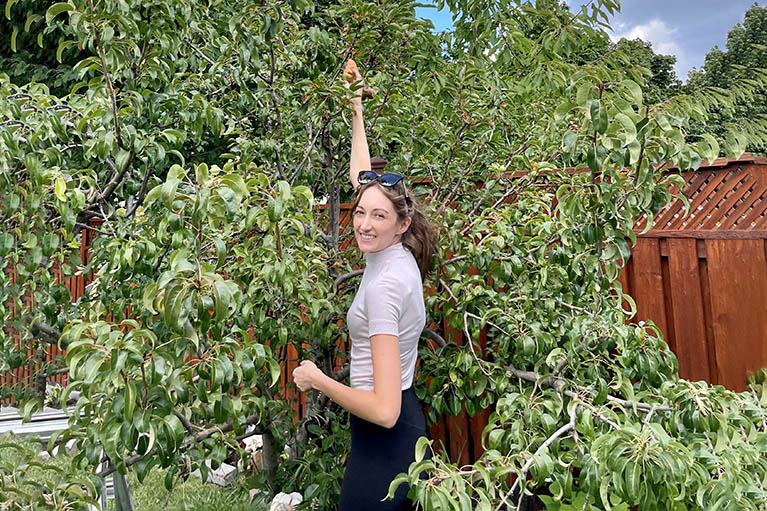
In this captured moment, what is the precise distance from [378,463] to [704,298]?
2696 millimetres

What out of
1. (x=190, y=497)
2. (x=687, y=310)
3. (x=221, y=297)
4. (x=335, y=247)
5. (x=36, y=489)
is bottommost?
(x=190, y=497)

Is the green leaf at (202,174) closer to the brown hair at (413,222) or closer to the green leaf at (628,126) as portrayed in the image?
the brown hair at (413,222)

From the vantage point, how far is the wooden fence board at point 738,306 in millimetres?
3393

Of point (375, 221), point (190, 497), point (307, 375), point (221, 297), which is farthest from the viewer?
point (190, 497)

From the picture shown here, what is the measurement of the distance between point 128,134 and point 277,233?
2.64 ft

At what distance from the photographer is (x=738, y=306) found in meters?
3.46

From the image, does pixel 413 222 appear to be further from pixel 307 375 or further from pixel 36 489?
pixel 36 489

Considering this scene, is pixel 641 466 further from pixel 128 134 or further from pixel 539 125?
pixel 539 125

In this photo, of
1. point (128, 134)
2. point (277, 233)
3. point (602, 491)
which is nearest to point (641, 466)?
point (602, 491)

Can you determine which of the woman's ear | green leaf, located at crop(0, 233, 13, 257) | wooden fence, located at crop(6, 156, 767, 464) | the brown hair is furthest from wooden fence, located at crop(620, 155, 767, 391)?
green leaf, located at crop(0, 233, 13, 257)

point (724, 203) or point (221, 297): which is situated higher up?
point (724, 203)

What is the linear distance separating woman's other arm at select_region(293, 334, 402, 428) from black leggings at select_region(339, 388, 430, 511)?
149 mm

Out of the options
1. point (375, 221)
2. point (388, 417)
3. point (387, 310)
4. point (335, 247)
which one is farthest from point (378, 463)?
point (335, 247)

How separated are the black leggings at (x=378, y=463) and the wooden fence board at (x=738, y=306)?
97.6 inches
